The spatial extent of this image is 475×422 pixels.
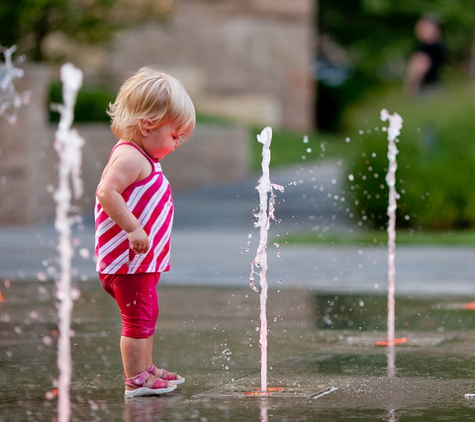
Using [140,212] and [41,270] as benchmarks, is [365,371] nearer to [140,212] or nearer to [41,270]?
[140,212]

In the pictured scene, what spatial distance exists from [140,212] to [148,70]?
675 mm

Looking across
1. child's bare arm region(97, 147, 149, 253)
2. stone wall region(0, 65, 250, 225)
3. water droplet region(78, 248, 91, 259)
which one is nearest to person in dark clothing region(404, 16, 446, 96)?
stone wall region(0, 65, 250, 225)

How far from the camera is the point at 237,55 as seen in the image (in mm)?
30859

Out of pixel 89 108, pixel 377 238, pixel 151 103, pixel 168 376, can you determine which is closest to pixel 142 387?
pixel 168 376

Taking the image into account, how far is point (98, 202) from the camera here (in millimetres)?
5527

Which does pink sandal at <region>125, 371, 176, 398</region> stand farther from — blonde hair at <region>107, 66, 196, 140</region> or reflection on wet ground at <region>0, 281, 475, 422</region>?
blonde hair at <region>107, 66, 196, 140</region>

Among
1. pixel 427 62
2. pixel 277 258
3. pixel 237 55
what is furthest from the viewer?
pixel 237 55

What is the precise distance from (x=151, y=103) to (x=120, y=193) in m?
0.43

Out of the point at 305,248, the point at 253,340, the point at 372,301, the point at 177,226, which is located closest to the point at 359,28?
the point at 177,226

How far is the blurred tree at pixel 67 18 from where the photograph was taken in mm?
15461

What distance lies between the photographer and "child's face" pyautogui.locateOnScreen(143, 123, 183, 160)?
18.5 ft

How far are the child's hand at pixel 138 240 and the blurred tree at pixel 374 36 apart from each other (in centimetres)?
2897

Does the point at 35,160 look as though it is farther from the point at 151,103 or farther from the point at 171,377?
the point at 151,103

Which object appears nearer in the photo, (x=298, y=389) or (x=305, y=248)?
(x=298, y=389)
